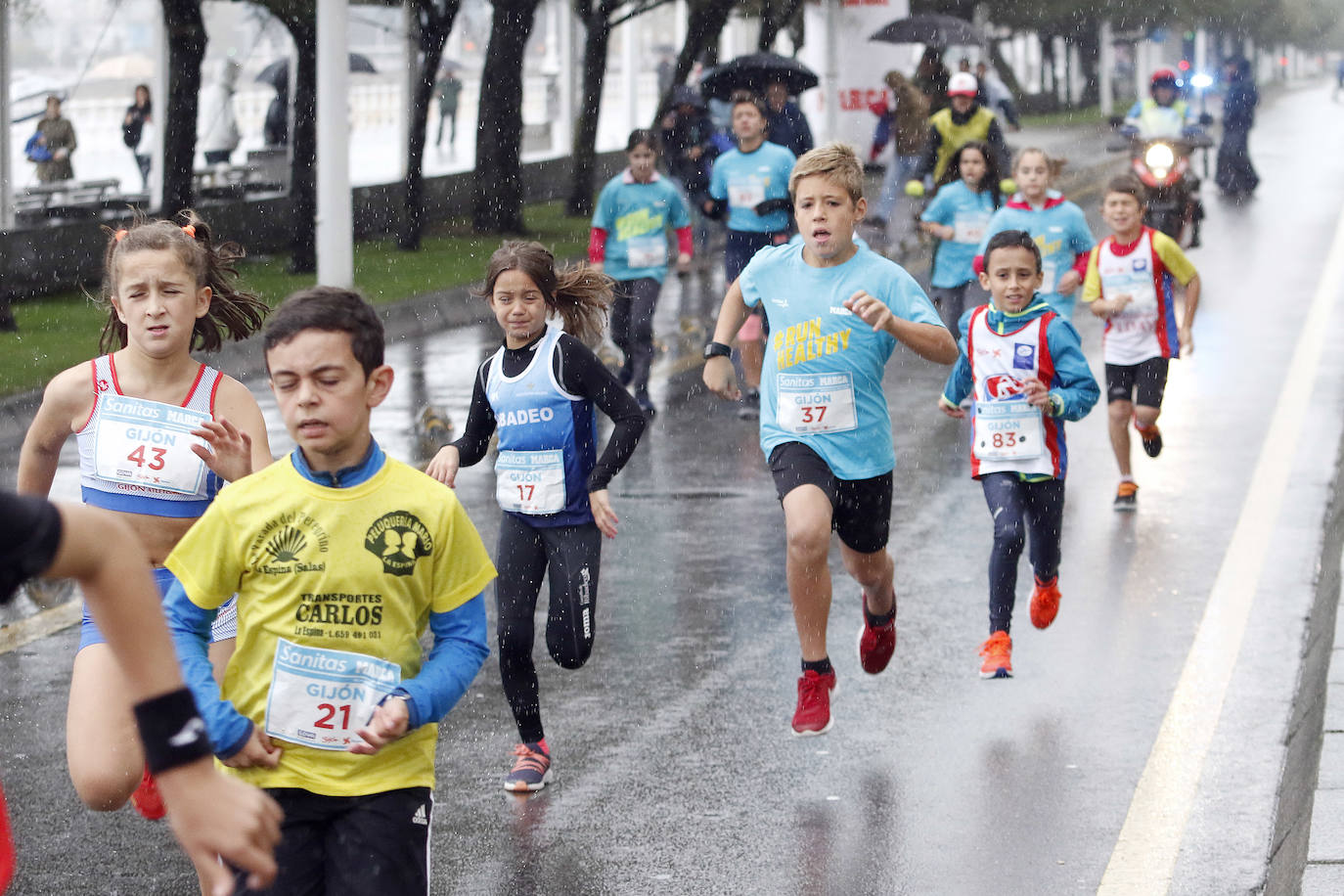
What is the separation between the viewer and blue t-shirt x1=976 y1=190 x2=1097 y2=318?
35.7ft

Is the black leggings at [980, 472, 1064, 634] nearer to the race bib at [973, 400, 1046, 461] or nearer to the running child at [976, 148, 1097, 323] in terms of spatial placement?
the race bib at [973, 400, 1046, 461]

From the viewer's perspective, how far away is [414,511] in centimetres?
371

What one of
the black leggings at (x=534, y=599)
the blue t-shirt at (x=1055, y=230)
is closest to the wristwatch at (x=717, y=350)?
the black leggings at (x=534, y=599)

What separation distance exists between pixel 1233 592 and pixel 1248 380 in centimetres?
618

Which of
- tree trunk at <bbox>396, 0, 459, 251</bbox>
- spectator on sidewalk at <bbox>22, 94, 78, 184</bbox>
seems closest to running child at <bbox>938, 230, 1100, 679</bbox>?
spectator on sidewalk at <bbox>22, 94, 78, 184</bbox>

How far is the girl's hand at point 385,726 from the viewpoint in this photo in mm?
3545

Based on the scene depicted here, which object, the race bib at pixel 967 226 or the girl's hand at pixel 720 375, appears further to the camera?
the race bib at pixel 967 226

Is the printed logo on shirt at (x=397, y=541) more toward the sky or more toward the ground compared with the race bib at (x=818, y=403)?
more toward the ground

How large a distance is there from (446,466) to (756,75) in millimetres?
18389

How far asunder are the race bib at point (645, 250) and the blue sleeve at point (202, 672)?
9.46m

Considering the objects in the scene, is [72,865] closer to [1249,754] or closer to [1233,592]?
[1249,754]

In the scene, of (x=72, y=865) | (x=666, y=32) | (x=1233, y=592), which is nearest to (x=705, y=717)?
(x=72, y=865)

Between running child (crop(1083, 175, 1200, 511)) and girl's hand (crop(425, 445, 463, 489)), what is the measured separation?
4.94 m

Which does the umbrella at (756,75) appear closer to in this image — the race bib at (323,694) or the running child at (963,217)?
the running child at (963,217)
